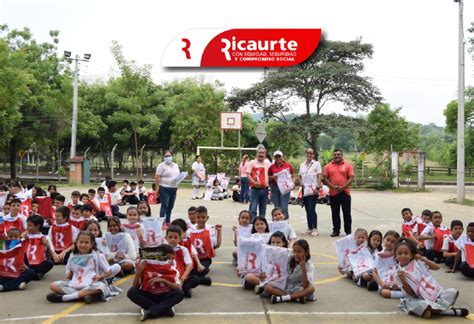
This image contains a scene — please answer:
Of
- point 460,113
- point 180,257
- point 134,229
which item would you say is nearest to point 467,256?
point 180,257

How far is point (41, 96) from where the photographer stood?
32656 millimetres

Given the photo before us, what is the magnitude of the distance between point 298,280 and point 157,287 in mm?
1599

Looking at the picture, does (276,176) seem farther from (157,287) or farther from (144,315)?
(144,315)

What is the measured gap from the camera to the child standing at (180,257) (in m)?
5.84

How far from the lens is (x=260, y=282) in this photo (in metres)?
6.18

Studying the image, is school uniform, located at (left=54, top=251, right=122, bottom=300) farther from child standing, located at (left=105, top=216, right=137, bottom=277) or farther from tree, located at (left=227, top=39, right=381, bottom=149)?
tree, located at (left=227, top=39, right=381, bottom=149)

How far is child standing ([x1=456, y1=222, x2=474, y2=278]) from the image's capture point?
6.87 m

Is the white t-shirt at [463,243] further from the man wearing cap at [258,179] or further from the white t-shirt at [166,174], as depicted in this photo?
the white t-shirt at [166,174]

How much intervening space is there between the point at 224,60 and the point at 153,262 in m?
20.5

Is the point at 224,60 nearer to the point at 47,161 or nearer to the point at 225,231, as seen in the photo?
the point at 225,231

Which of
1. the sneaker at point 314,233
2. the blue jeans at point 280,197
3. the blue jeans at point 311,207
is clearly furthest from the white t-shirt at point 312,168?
the sneaker at point 314,233

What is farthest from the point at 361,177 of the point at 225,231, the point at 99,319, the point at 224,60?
the point at 99,319

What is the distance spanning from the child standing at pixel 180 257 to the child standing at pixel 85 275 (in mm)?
795

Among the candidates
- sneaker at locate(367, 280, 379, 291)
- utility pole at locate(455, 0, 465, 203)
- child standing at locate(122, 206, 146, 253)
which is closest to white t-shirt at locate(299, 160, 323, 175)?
child standing at locate(122, 206, 146, 253)
